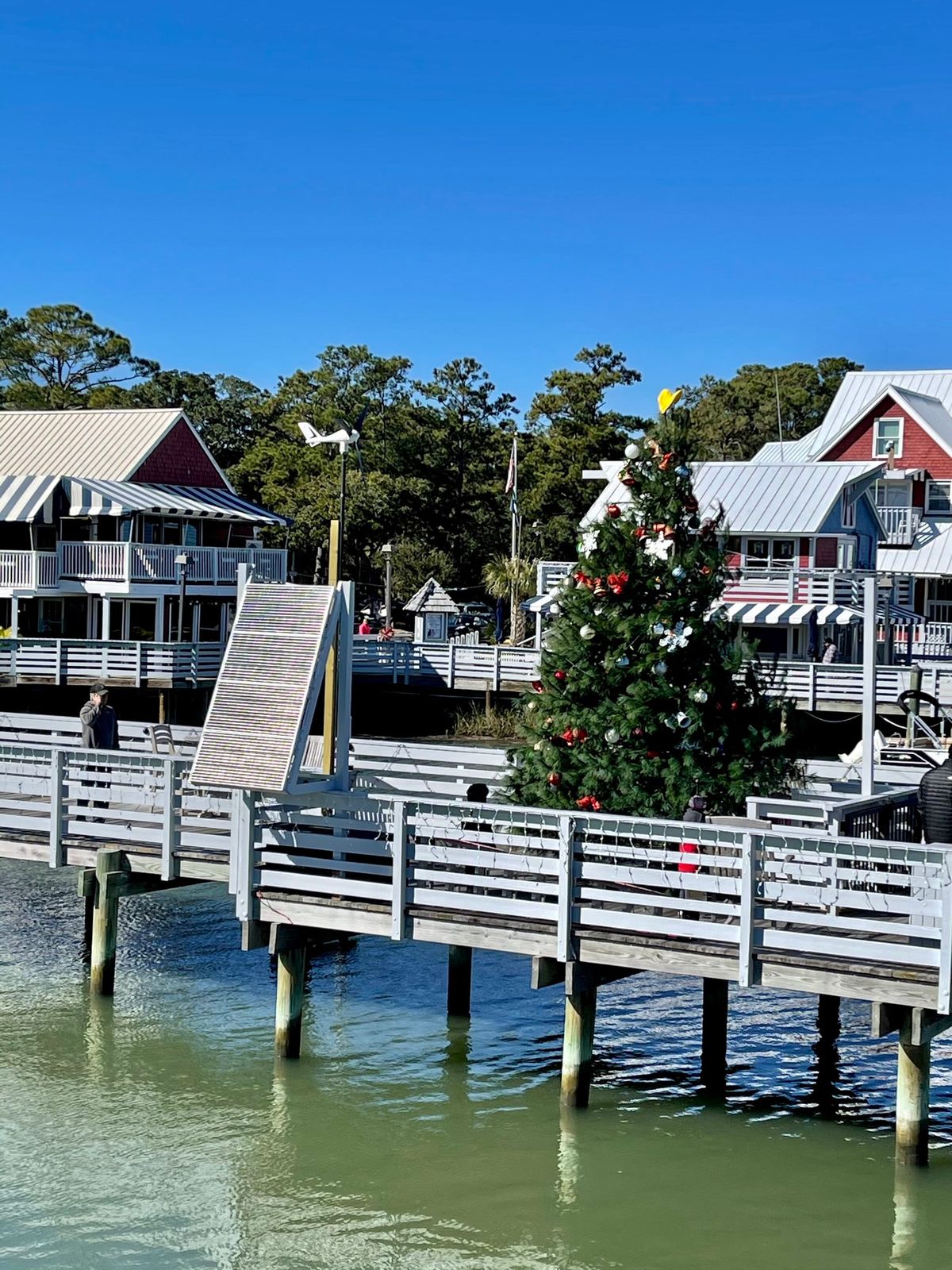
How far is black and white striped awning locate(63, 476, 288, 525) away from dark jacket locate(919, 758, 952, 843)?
3873cm

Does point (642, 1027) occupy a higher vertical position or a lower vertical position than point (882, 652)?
lower

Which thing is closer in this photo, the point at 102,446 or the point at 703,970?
the point at 703,970

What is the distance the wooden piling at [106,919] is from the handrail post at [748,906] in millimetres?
6942

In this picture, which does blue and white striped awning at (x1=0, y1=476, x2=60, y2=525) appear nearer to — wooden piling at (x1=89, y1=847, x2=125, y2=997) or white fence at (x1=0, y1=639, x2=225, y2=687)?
white fence at (x1=0, y1=639, x2=225, y2=687)

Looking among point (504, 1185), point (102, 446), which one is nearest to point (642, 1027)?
point (504, 1185)

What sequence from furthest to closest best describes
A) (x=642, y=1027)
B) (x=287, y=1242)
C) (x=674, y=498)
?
1. (x=642, y=1027)
2. (x=674, y=498)
3. (x=287, y=1242)

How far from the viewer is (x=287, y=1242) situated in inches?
529

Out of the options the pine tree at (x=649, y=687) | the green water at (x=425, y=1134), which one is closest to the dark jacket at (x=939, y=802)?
the pine tree at (x=649, y=687)

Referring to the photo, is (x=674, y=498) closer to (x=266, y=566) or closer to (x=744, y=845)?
(x=744, y=845)

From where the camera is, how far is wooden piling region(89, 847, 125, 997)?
17.6 metres

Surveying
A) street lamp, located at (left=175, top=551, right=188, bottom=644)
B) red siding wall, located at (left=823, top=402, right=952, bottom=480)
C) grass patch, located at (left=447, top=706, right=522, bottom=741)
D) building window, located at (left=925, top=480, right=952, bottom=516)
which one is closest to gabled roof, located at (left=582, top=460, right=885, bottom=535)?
red siding wall, located at (left=823, top=402, right=952, bottom=480)

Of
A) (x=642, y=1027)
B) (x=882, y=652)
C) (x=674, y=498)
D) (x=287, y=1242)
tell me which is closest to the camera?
(x=287, y=1242)

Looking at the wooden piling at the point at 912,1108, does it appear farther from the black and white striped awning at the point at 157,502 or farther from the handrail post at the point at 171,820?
the black and white striped awning at the point at 157,502

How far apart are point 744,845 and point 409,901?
3.27m
